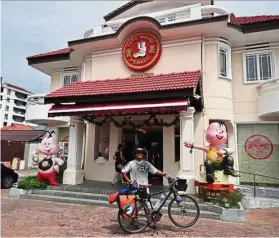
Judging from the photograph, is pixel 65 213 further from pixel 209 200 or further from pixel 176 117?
pixel 176 117

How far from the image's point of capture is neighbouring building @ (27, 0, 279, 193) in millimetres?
10297

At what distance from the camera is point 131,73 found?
1235cm

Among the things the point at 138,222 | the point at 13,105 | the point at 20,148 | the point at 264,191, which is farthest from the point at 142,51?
the point at 13,105

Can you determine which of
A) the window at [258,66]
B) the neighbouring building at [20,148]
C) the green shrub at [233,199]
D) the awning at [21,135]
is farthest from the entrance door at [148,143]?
the awning at [21,135]

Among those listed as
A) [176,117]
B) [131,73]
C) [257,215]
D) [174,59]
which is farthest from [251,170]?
[131,73]

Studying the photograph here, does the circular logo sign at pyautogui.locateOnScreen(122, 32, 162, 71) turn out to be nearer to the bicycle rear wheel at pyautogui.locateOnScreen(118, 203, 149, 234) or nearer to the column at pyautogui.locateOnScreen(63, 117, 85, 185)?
the column at pyautogui.locateOnScreen(63, 117, 85, 185)

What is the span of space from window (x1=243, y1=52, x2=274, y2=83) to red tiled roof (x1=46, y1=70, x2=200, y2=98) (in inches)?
129

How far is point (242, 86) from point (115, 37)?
21.4 feet

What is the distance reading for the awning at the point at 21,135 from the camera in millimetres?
26375

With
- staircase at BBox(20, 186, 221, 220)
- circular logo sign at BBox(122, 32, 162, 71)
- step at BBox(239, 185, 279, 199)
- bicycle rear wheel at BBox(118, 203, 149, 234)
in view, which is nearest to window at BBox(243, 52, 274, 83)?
circular logo sign at BBox(122, 32, 162, 71)

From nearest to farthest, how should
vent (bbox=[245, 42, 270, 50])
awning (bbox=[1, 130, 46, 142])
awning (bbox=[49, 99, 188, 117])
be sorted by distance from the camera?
awning (bbox=[49, 99, 188, 117]), vent (bbox=[245, 42, 270, 50]), awning (bbox=[1, 130, 46, 142])

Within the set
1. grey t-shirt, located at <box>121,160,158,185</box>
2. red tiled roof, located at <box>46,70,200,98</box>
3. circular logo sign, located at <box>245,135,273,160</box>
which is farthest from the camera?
circular logo sign, located at <box>245,135,273,160</box>

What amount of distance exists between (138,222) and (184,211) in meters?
1.14

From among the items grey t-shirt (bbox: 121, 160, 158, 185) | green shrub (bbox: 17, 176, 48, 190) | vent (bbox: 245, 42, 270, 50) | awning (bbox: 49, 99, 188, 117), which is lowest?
green shrub (bbox: 17, 176, 48, 190)
